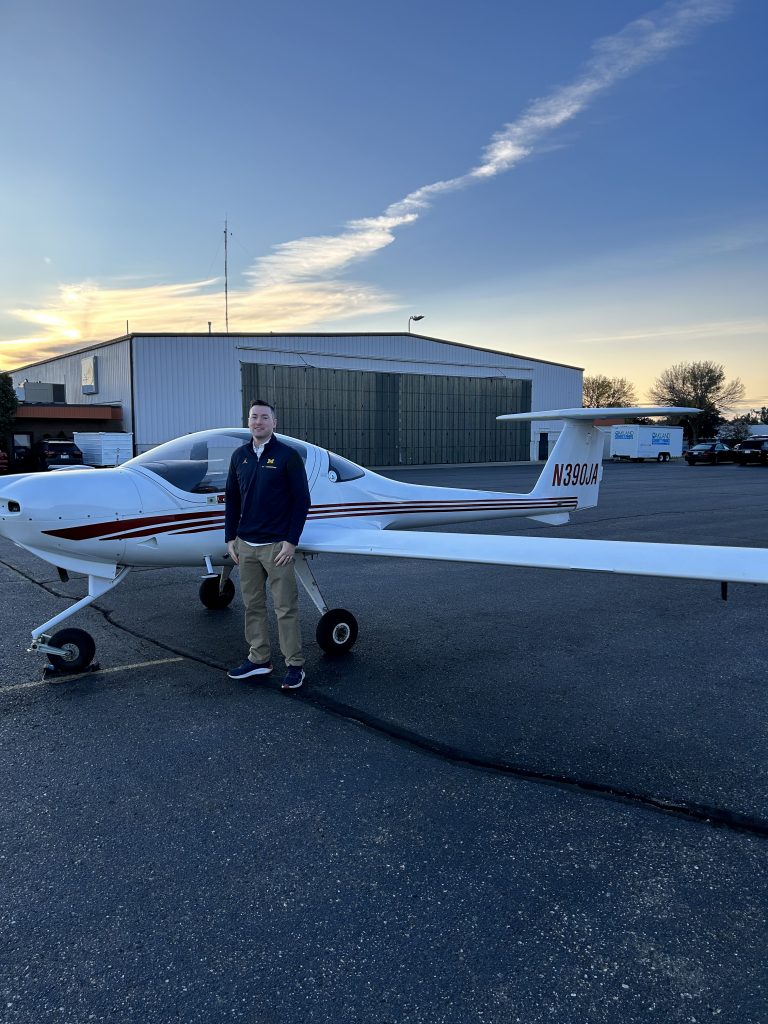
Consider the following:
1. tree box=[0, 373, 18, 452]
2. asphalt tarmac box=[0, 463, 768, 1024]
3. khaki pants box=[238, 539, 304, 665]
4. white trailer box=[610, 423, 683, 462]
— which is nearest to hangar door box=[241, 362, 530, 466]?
white trailer box=[610, 423, 683, 462]

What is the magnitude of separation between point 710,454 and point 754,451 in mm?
3463

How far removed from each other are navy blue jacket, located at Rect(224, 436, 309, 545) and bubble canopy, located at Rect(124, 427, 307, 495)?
97cm

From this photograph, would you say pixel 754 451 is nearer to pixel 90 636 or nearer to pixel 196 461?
pixel 196 461

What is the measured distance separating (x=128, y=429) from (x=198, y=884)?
32.2 meters

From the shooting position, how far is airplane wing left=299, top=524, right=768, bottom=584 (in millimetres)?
4113

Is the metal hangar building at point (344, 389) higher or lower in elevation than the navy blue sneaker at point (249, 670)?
higher

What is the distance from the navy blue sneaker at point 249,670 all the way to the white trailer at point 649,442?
4575 cm

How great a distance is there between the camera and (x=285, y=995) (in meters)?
2.20

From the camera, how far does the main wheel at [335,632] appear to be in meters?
5.54

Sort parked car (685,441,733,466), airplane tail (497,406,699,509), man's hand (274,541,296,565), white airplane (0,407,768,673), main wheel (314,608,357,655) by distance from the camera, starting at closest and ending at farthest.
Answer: white airplane (0,407,768,673)
man's hand (274,541,296,565)
main wheel (314,608,357,655)
airplane tail (497,406,699,509)
parked car (685,441,733,466)

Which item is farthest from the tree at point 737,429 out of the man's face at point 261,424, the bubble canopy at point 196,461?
the man's face at point 261,424

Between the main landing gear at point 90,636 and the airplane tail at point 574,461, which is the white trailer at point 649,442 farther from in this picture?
the main landing gear at point 90,636

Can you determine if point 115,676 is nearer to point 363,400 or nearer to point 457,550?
point 457,550

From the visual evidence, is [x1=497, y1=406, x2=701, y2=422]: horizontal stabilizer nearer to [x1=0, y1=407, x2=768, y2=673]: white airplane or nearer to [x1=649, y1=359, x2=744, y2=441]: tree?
[x1=0, y1=407, x2=768, y2=673]: white airplane
